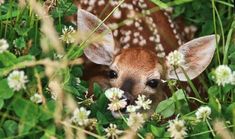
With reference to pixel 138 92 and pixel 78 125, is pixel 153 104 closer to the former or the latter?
pixel 138 92

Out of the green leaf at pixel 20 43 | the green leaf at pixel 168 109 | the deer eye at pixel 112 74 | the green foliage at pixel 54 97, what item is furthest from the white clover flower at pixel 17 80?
the deer eye at pixel 112 74

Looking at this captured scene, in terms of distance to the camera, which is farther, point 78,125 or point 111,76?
point 111,76

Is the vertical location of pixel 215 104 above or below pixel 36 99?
below

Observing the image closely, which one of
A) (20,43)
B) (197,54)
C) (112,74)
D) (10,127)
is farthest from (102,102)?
(197,54)

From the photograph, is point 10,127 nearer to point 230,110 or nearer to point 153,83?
point 230,110

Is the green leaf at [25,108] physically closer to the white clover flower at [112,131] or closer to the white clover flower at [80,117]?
the white clover flower at [80,117]

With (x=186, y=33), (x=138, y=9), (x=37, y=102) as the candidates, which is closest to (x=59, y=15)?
(x=37, y=102)
